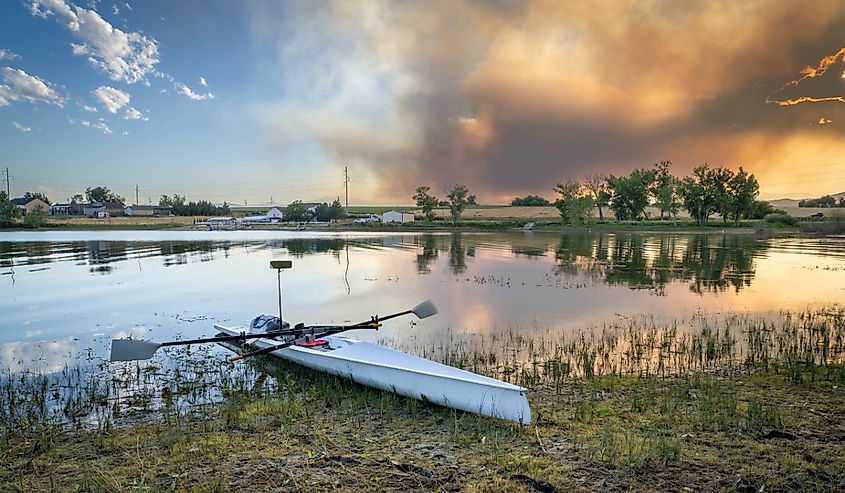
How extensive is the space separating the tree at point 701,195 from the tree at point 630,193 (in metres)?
7.34

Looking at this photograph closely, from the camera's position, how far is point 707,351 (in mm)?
10281

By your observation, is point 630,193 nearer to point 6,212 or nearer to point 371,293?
point 371,293

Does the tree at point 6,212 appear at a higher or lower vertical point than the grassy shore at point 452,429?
higher

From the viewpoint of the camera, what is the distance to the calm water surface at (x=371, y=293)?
13.8 m

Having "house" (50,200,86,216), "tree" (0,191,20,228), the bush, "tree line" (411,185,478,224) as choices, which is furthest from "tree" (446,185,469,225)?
"house" (50,200,86,216)

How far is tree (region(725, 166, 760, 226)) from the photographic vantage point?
301 feet

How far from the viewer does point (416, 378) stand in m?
7.18

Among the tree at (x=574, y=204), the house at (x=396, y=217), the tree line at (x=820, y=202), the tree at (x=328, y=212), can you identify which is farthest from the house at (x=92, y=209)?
the tree line at (x=820, y=202)

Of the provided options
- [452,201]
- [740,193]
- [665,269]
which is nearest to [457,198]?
[452,201]

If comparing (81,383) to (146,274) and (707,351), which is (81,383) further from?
(146,274)

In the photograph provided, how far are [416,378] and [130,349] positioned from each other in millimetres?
4879

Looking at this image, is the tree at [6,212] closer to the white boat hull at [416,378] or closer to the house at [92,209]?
the house at [92,209]

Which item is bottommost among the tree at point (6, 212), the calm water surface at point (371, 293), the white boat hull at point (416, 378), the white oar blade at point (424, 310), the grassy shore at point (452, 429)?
the calm water surface at point (371, 293)

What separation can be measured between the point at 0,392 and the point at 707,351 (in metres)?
12.8
